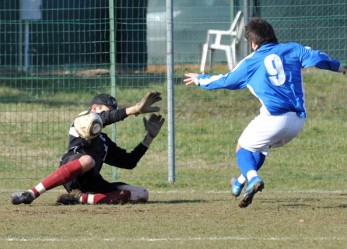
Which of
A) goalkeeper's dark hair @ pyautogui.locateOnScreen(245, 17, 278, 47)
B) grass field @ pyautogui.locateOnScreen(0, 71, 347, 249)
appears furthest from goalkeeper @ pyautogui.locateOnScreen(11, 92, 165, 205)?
goalkeeper's dark hair @ pyautogui.locateOnScreen(245, 17, 278, 47)

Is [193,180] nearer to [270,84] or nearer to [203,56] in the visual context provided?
[270,84]

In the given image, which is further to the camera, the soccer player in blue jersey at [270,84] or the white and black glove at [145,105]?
the white and black glove at [145,105]

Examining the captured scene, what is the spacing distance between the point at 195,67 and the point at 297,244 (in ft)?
34.0

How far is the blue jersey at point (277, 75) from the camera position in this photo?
9508mm

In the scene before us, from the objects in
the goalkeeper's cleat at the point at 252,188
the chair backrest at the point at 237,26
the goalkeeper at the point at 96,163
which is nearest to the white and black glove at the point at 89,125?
the goalkeeper at the point at 96,163

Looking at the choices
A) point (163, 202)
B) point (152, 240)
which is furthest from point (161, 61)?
point (152, 240)

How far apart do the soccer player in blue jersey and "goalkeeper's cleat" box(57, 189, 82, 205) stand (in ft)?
5.64

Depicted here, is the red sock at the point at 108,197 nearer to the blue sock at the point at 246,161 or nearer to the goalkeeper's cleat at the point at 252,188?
the blue sock at the point at 246,161

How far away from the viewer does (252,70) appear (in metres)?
9.62

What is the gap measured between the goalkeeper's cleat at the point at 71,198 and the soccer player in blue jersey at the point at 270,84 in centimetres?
172

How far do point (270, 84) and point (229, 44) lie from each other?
10.0 metres

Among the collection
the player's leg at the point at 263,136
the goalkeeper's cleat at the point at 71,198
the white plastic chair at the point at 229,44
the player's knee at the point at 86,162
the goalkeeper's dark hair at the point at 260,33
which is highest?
the goalkeeper's dark hair at the point at 260,33

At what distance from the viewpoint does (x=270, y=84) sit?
31.2ft

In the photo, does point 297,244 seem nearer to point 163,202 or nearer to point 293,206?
point 293,206
